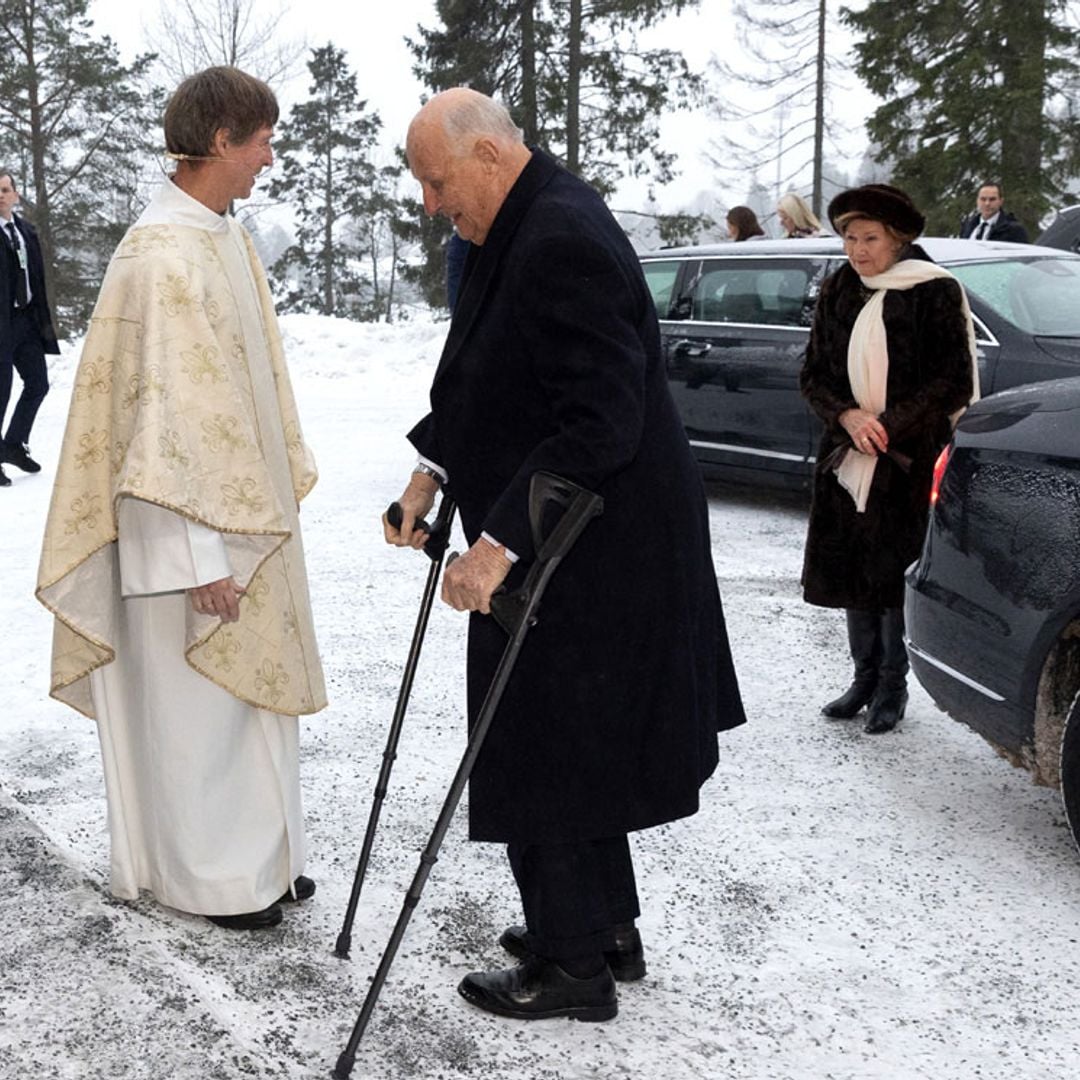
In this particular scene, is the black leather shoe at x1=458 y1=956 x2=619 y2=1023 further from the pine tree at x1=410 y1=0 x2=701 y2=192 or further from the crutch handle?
the pine tree at x1=410 y1=0 x2=701 y2=192

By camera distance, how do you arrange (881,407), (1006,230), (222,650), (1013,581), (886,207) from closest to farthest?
(222,650)
(1013,581)
(886,207)
(881,407)
(1006,230)

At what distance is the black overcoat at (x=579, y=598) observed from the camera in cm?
273

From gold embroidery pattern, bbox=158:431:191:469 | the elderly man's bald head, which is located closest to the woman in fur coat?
the elderly man's bald head

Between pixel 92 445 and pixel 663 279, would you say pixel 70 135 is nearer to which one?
pixel 663 279

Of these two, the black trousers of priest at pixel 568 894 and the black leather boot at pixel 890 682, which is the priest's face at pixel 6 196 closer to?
the black leather boot at pixel 890 682

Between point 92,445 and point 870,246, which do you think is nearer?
point 92,445

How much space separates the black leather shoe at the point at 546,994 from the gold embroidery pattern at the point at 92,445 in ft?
4.76

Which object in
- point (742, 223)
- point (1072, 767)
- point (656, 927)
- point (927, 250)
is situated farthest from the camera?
point (742, 223)

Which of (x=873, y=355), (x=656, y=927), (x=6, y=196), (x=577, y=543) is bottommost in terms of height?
(x=656, y=927)

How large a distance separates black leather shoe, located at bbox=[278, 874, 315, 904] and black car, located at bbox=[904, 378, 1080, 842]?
1.90m

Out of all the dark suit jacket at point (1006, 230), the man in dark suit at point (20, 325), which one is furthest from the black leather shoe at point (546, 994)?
the dark suit jacket at point (1006, 230)

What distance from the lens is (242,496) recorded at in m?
3.13

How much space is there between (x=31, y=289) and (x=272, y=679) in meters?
7.12

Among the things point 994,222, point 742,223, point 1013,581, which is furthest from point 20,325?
point 994,222
